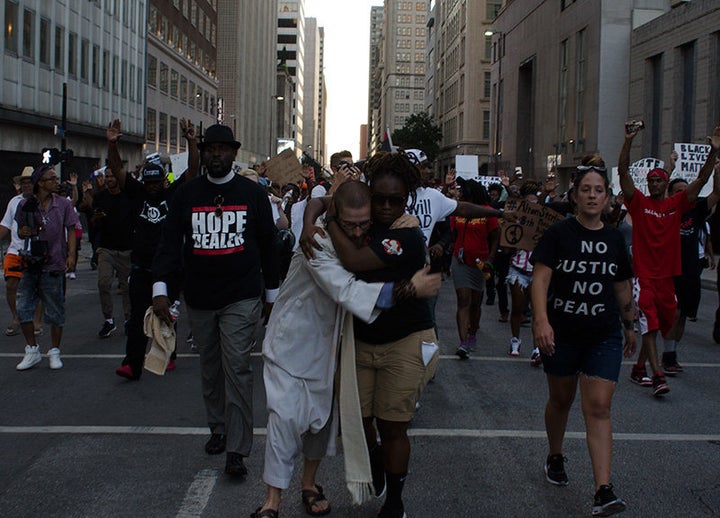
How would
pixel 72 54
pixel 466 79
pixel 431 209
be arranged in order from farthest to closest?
pixel 466 79, pixel 72 54, pixel 431 209

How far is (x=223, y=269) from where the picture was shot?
4980 millimetres

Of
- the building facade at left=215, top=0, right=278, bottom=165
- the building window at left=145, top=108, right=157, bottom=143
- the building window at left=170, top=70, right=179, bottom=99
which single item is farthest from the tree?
the building window at left=145, top=108, right=157, bottom=143

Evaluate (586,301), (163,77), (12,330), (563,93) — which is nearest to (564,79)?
(563,93)

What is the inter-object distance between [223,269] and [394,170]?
1476 mm

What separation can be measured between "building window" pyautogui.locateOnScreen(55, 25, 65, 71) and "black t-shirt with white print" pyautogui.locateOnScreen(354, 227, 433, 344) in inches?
1226

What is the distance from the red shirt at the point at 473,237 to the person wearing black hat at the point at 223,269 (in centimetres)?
393

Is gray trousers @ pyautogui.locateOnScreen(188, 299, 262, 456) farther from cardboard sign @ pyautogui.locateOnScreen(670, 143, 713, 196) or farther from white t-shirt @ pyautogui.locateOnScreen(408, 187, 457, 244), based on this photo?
cardboard sign @ pyautogui.locateOnScreen(670, 143, 713, 196)

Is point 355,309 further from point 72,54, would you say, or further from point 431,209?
point 72,54

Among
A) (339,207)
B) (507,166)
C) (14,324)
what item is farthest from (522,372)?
(507,166)

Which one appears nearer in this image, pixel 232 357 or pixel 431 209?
pixel 232 357

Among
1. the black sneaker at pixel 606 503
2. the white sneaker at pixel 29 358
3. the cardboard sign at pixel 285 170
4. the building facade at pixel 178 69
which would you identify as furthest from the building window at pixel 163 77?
the black sneaker at pixel 606 503

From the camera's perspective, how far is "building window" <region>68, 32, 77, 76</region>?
3316 centimetres

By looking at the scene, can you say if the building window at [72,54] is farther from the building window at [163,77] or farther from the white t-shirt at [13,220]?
the white t-shirt at [13,220]

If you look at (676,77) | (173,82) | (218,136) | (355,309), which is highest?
(173,82)
